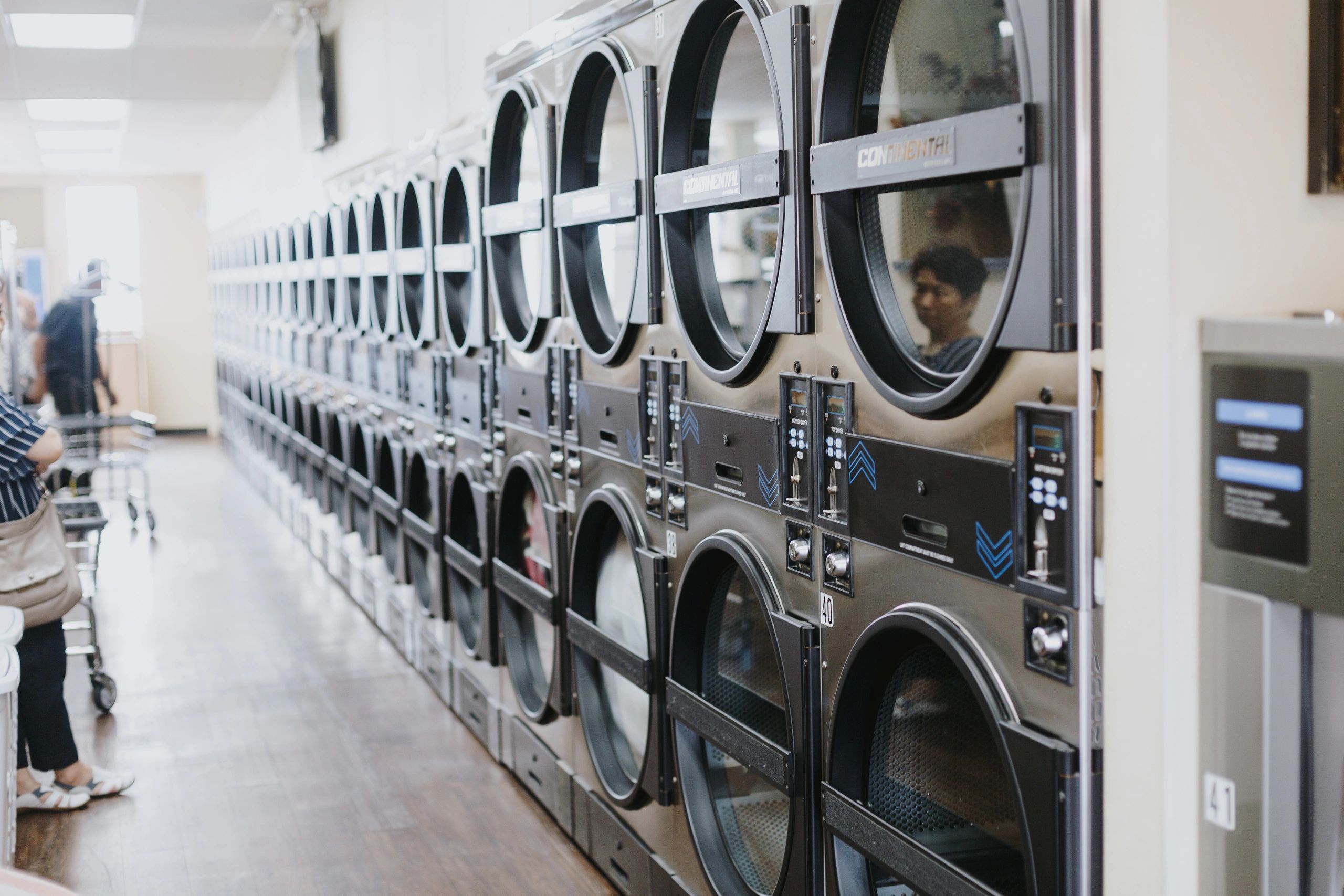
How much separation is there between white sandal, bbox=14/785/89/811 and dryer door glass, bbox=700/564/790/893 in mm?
2034

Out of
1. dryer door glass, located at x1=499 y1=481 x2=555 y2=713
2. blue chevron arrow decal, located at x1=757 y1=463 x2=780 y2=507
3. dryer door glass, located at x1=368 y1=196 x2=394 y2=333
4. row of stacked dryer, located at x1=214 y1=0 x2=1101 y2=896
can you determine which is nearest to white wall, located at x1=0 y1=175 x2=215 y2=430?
dryer door glass, located at x1=368 y1=196 x2=394 y2=333

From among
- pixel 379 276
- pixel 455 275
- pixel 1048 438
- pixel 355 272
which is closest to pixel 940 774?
pixel 1048 438

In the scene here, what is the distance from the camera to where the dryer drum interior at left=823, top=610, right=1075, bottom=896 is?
1535 mm

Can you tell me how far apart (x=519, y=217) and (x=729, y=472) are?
1405mm

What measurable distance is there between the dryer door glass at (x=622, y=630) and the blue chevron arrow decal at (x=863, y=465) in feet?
3.63

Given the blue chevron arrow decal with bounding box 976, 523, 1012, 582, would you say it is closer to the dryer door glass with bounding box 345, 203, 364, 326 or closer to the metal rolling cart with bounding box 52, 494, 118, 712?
the metal rolling cart with bounding box 52, 494, 118, 712

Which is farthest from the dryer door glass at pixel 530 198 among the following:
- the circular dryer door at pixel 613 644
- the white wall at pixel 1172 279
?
the white wall at pixel 1172 279

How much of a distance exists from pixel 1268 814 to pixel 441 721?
341cm

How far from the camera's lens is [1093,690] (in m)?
1.47

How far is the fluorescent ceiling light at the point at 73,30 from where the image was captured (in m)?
6.20

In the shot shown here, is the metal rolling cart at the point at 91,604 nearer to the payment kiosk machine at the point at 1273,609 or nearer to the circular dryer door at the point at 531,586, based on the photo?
the circular dryer door at the point at 531,586

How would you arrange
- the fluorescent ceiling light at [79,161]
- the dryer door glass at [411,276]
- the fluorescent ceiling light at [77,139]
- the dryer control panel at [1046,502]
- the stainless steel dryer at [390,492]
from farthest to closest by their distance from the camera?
1. the fluorescent ceiling light at [79,161]
2. the fluorescent ceiling light at [77,139]
3. the stainless steel dryer at [390,492]
4. the dryer door glass at [411,276]
5. the dryer control panel at [1046,502]

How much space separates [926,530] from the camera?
1.77 metres

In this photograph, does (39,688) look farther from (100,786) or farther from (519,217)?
(519,217)
